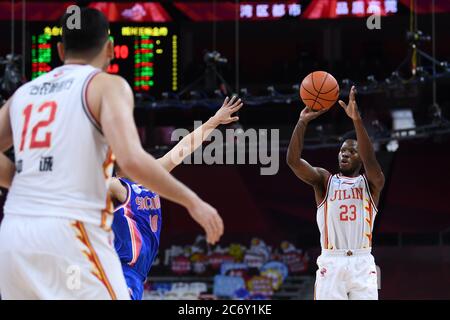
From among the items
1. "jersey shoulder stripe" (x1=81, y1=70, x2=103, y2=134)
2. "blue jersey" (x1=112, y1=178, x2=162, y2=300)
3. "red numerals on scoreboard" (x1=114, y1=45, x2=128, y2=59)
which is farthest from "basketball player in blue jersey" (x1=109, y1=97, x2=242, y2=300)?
"red numerals on scoreboard" (x1=114, y1=45, x2=128, y2=59)

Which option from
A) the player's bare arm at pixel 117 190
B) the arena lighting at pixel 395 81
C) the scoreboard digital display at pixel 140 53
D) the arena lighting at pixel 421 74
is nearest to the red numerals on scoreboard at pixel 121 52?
the scoreboard digital display at pixel 140 53

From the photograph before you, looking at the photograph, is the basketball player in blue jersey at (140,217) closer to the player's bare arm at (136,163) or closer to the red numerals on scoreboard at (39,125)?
the red numerals on scoreboard at (39,125)

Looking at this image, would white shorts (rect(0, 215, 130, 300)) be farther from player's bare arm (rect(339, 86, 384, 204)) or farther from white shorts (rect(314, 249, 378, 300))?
white shorts (rect(314, 249, 378, 300))

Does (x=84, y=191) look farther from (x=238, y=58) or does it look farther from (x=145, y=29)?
(x=238, y=58)

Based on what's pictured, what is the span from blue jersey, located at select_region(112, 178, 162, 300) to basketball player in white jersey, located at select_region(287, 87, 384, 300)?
4.99ft

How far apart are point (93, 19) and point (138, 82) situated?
928cm

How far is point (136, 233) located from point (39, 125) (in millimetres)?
2248

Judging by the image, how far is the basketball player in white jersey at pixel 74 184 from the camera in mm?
3365

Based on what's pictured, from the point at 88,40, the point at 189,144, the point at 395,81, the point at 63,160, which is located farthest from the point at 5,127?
the point at 395,81

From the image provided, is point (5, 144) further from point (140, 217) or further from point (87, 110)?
point (140, 217)

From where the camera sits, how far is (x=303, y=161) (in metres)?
6.96
